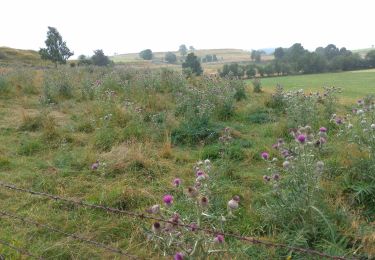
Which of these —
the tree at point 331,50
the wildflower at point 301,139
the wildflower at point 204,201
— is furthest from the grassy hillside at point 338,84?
the tree at point 331,50

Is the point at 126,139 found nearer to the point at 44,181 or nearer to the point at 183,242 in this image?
the point at 44,181

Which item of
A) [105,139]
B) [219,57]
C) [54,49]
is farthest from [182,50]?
[105,139]

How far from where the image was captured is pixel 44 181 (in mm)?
5301

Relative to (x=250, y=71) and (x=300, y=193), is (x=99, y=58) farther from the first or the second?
(x=300, y=193)

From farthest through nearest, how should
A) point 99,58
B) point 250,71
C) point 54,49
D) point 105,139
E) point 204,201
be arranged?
point 250,71 < point 99,58 < point 54,49 < point 105,139 < point 204,201

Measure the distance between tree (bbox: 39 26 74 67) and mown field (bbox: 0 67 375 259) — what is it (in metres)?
36.1

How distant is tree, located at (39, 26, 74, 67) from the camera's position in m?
43.6

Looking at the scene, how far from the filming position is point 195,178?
5.32 meters

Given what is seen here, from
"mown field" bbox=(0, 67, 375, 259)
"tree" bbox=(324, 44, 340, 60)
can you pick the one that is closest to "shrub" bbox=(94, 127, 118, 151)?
"mown field" bbox=(0, 67, 375, 259)

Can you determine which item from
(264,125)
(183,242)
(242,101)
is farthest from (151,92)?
(183,242)

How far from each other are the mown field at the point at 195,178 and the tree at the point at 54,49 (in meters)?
36.1

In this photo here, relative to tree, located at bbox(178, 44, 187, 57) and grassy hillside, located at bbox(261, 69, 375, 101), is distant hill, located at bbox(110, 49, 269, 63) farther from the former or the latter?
grassy hillside, located at bbox(261, 69, 375, 101)

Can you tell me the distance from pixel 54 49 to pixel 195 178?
141ft

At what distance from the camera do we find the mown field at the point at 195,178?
3412 mm
